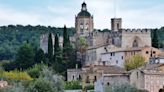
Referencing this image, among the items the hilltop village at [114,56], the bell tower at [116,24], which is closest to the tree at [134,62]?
the hilltop village at [114,56]

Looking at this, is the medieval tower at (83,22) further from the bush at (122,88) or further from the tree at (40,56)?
the bush at (122,88)

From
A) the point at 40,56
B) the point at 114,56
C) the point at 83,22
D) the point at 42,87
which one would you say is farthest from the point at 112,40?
the point at 42,87

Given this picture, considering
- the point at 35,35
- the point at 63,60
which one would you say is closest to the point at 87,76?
the point at 63,60

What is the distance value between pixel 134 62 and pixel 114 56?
19.2 ft

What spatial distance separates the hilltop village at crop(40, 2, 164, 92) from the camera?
52188mm

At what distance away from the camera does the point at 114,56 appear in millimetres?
68812

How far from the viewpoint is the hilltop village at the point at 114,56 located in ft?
171

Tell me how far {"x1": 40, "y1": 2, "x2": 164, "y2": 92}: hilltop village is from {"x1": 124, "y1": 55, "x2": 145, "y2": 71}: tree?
1.46 ft

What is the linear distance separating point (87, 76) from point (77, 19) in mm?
18392

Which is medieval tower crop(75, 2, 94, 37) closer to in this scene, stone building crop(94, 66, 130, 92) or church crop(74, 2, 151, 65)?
church crop(74, 2, 151, 65)

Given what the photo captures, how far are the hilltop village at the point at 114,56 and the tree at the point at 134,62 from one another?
444 mm

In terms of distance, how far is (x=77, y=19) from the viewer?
80875 mm

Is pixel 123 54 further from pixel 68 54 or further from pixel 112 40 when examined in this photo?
pixel 112 40

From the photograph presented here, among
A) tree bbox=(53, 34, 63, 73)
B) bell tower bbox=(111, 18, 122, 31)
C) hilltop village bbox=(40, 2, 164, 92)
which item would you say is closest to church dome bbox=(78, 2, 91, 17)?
hilltop village bbox=(40, 2, 164, 92)
